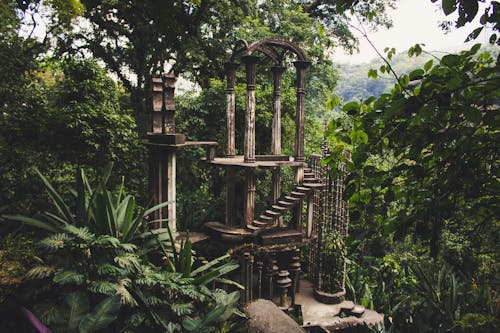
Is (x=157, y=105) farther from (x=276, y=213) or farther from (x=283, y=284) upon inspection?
(x=283, y=284)

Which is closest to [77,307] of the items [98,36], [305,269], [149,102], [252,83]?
[252,83]

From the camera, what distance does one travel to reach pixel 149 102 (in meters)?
12.2

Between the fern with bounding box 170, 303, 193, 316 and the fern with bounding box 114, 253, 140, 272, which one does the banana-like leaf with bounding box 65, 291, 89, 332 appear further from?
the fern with bounding box 170, 303, 193, 316

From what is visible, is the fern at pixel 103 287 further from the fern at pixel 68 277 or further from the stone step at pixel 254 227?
the stone step at pixel 254 227

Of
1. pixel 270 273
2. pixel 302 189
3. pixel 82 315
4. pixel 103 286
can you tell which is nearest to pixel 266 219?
pixel 302 189

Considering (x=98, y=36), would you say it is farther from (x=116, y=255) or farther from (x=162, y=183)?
(x=116, y=255)

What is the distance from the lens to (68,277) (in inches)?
159

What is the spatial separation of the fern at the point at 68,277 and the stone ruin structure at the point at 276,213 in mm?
2644

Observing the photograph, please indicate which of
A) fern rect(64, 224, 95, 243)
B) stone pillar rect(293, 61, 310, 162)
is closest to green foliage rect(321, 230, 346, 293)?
stone pillar rect(293, 61, 310, 162)

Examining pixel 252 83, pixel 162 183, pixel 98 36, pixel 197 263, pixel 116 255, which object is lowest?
pixel 197 263

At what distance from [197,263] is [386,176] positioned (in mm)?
6398

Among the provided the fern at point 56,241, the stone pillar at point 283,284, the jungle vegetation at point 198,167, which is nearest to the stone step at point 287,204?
the stone pillar at point 283,284

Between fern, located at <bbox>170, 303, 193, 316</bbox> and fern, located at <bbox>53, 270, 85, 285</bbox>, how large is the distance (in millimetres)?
1106

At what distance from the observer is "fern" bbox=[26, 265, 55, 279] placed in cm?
411
